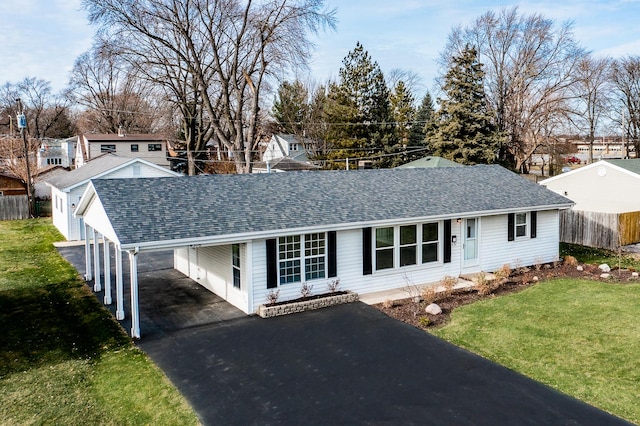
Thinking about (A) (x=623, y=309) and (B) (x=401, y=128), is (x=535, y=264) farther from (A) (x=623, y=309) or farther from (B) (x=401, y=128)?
(B) (x=401, y=128)

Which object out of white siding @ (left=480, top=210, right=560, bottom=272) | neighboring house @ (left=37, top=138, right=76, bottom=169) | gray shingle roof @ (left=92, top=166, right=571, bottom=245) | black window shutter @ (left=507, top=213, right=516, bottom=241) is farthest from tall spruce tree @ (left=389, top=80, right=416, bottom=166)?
neighboring house @ (left=37, top=138, right=76, bottom=169)

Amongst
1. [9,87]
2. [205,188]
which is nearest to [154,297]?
Result: [205,188]

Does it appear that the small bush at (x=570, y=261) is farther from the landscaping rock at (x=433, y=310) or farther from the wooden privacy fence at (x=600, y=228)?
the landscaping rock at (x=433, y=310)

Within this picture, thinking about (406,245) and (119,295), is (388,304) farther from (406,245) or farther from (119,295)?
(119,295)

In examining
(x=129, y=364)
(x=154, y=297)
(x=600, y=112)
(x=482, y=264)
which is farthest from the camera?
(x=600, y=112)

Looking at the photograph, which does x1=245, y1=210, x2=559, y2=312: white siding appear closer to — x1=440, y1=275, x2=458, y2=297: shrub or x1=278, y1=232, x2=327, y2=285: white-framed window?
x1=278, y1=232, x2=327, y2=285: white-framed window
